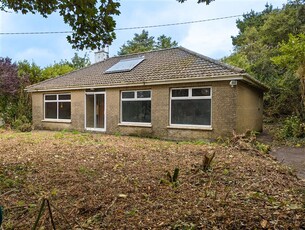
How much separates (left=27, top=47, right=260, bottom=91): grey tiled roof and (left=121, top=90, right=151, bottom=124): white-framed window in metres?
0.70

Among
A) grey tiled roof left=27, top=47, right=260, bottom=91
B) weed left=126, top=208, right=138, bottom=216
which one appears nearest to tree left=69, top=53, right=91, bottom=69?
grey tiled roof left=27, top=47, right=260, bottom=91

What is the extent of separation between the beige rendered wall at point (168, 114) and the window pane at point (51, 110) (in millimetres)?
4449

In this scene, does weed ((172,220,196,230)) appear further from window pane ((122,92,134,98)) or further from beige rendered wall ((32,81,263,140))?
window pane ((122,92,134,98))

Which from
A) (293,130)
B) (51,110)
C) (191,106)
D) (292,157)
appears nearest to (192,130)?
(191,106)

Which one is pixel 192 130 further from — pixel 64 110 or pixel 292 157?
pixel 64 110

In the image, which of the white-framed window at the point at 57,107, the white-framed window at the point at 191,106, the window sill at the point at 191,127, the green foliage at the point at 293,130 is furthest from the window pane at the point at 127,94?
the green foliage at the point at 293,130

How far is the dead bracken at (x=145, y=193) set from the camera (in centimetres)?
292

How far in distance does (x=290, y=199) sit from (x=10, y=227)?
3603mm

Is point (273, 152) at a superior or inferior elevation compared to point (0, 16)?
inferior

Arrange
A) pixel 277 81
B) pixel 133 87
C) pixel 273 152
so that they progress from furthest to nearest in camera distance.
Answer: pixel 277 81
pixel 133 87
pixel 273 152

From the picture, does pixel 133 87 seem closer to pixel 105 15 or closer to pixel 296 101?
pixel 105 15

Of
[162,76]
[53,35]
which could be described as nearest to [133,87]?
[162,76]

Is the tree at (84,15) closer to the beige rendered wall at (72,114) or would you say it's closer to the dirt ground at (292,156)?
the dirt ground at (292,156)

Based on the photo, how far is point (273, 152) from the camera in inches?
346
